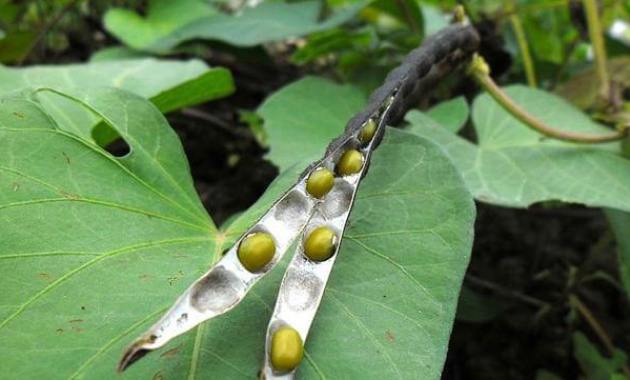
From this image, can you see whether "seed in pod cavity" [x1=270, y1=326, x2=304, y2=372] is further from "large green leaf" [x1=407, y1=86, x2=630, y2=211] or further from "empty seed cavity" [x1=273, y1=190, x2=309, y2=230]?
"large green leaf" [x1=407, y1=86, x2=630, y2=211]

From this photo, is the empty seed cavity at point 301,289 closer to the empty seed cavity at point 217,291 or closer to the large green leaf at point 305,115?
the empty seed cavity at point 217,291

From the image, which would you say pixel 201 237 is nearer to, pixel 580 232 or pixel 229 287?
pixel 229 287

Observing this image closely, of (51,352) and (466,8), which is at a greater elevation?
(51,352)

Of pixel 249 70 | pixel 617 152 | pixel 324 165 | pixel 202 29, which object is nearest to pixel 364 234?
pixel 324 165

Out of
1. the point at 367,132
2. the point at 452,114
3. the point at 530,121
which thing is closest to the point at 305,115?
the point at 452,114

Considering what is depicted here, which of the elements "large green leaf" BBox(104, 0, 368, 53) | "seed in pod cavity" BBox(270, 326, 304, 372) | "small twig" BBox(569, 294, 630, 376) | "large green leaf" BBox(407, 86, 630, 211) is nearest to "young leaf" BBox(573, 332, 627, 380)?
"small twig" BBox(569, 294, 630, 376)

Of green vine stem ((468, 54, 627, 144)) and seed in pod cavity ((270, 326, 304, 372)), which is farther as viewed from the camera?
green vine stem ((468, 54, 627, 144))
